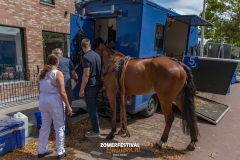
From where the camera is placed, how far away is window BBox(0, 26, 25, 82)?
6.55m

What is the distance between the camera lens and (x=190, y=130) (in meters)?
3.48

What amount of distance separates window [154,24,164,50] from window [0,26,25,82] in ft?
17.1

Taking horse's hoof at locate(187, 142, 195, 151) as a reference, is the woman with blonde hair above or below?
above

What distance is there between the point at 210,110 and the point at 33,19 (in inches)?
283

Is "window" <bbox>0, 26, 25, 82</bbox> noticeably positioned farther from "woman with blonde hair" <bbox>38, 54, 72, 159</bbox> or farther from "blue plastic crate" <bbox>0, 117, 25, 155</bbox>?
"woman with blonde hair" <bbox>38, 54, 72, 159</bbox>

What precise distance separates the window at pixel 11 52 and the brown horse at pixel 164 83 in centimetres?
474

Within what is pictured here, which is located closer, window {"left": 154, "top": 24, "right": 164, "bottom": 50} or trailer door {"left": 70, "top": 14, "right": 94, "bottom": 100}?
trailer door {"left": 70, "top": 14, "right": 94, "bottom": 100}

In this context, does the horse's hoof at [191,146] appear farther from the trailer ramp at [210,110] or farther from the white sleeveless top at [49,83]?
the white sleeveless top at [49,83]

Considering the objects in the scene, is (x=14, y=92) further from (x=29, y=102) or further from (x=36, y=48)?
(x=36, y=48)

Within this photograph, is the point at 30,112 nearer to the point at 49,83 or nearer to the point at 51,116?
the point at 51,116

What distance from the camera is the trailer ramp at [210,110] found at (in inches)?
197

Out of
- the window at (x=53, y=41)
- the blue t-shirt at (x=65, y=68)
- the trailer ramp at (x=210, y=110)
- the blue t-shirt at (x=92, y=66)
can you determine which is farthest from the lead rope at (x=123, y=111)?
the window at (x=53, y=41)

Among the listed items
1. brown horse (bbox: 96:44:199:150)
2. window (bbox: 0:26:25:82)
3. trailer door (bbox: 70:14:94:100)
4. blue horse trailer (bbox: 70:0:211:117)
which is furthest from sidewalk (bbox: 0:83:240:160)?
window (bbox: 0:26:25:82)

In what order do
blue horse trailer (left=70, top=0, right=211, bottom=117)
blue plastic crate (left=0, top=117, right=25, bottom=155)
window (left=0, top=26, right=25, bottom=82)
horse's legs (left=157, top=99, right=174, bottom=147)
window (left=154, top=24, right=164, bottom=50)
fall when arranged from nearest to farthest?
blue plastic crate (left=0, top=117, right=25, bottom=155)
horse's legs (left=157, top=99, right=174, bottom=147)
blue horse trailer (left=70, top=0, right=211, bottom=117)
window (left=154, top=24, right=164, bottom=50)
window (left=0, top=26, right=25, bottom=82)
